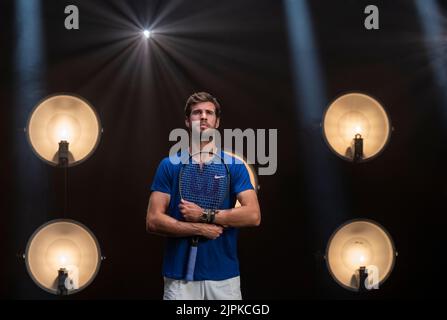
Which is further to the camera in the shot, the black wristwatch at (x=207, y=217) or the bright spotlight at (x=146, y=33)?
the bright spotlight at (x=146, y=33)

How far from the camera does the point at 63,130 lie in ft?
12.1

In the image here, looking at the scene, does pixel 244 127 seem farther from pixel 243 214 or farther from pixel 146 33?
pixel 243 214

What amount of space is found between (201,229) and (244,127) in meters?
1.47

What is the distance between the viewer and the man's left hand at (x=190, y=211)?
270 cm

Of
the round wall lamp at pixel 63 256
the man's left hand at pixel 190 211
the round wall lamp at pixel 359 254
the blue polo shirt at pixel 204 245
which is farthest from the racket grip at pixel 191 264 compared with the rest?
the round wall lamp at pixel 359 254

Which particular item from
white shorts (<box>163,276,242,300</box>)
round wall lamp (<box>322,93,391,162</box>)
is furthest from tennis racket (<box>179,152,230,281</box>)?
round wall lamp (<box>322,93,391,162</box>)

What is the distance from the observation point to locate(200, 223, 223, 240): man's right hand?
8.76 ft

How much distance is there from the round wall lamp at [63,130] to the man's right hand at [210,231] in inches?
53.9

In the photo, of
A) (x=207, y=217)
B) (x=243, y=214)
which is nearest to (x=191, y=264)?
(x=207, y=217)

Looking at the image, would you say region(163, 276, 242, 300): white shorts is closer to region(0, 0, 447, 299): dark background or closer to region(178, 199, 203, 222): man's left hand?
region(178, 199, 203, 222): man's left hand

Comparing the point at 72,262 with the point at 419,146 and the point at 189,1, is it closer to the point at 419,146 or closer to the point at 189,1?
the point at 189,1

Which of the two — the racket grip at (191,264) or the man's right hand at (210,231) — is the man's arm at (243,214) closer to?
the man's right hand at (210,231)

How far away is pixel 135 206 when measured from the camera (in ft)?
12.9
